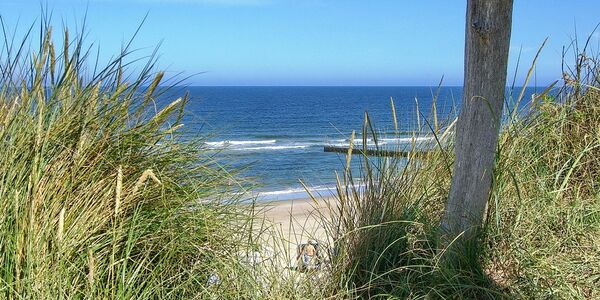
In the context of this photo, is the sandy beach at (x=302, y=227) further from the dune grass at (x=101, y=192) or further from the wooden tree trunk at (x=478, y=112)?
the wooden tree trunk at (x=478, y=112)

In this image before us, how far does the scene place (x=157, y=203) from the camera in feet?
9.08

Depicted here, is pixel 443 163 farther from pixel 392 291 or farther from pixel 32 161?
pixel 32 161

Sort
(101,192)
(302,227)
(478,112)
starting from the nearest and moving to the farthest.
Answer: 1. (101,192)
2. (478,112)
3. (302,227)

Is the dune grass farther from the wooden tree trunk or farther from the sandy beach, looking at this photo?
the wooden tree trunk

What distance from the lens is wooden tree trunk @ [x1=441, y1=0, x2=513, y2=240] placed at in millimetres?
2975

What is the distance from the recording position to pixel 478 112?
3.04 m

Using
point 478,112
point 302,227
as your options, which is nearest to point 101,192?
point 302,227

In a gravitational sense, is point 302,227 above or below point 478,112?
below

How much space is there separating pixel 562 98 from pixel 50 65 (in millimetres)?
3371

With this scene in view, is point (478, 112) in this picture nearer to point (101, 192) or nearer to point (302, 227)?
point (302, 227)

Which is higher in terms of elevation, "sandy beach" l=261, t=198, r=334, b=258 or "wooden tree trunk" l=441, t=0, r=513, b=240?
"wooden tree trunk" l=441, t=0, r=513, b=240

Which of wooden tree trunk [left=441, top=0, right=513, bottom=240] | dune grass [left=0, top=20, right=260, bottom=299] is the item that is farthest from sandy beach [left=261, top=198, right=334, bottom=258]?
wooden tree trunk [left=441, top=0, right=513, bottom=240]

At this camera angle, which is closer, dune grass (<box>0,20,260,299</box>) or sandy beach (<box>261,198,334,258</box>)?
dune grass (<box>0,20,260,299</box>)

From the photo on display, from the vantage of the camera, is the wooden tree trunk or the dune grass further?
the wooden tree trunk
